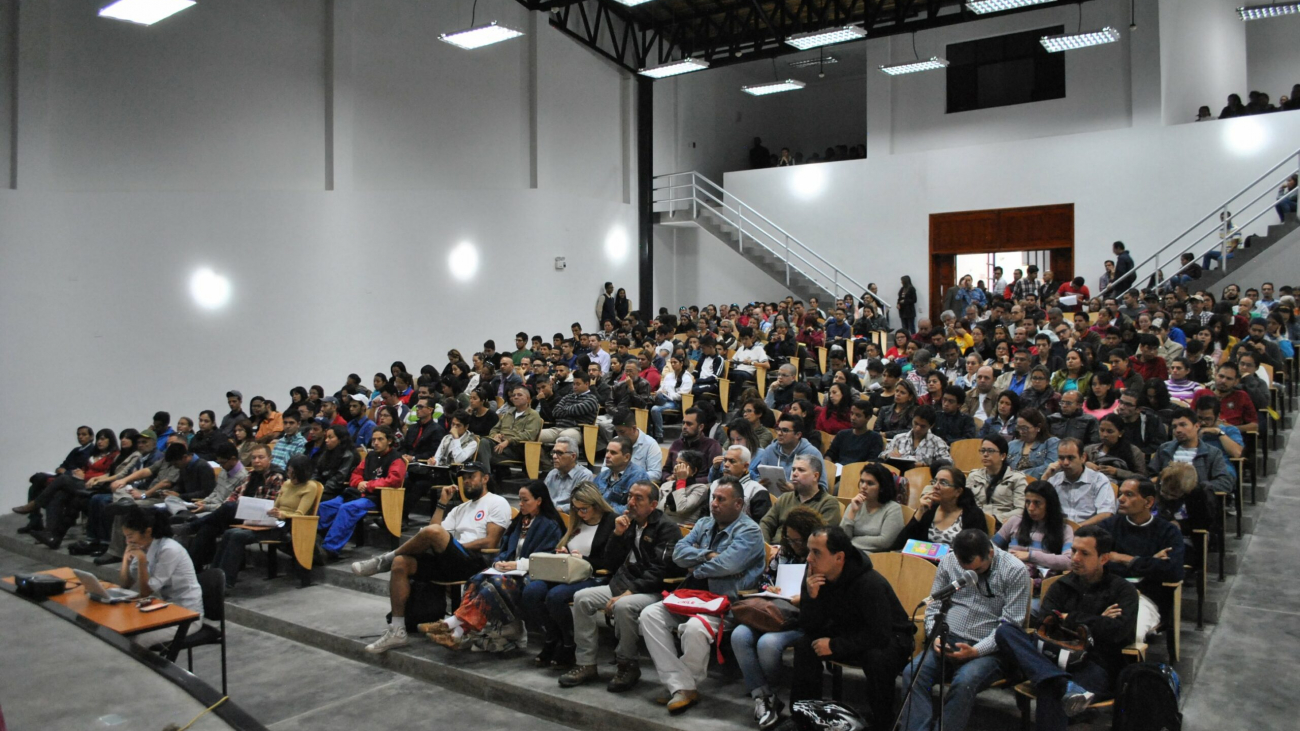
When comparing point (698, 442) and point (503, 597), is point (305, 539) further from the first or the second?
point (698, 442)

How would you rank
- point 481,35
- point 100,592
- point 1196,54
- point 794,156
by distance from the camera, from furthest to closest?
1. point 794,156
2. point 1196,54
3. point 481,35
4. point 100,592

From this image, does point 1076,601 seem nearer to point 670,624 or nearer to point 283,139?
point 670,624

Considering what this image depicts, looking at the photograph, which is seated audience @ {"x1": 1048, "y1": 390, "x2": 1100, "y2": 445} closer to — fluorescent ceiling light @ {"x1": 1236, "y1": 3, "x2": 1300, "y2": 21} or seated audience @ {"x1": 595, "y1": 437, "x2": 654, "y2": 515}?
seated audience @ {"x1": 595, "y1": 437, "x2": 654, "y2": 515}

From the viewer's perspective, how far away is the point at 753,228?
1652 centimetres

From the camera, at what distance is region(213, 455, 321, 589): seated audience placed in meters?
6.66

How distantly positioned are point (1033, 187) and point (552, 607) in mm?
11799

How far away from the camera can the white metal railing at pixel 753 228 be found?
15539mm

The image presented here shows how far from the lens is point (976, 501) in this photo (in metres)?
5.02

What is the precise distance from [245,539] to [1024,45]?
13.1 m

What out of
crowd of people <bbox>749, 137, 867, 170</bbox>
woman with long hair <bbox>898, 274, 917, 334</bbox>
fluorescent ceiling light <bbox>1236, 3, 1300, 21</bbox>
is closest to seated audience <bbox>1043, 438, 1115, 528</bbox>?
woman with long hair <bbox>898, 274, 917, 334</bbox>

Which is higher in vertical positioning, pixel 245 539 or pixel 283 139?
pixel 283 139

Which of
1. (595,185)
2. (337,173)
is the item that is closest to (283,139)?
(337,173)

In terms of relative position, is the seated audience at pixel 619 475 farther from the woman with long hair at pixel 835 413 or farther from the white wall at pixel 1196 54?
the white wall at pixel 1196 54

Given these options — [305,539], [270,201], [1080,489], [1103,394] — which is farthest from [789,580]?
[270,201]
